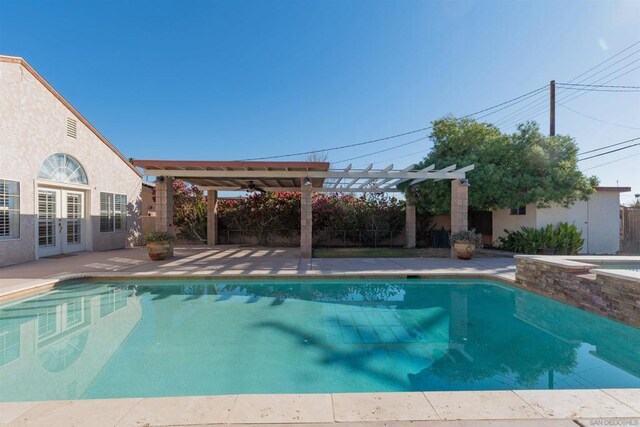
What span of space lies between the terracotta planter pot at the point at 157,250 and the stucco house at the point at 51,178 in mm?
3929

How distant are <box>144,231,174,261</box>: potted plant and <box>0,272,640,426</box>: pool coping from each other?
8.84m

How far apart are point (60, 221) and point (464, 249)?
15883 mm

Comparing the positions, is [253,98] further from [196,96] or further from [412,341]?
[412,341]

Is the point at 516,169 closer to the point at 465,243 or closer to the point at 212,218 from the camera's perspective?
the point at 465,243

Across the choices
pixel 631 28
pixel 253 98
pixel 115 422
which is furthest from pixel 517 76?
pixel 115 422

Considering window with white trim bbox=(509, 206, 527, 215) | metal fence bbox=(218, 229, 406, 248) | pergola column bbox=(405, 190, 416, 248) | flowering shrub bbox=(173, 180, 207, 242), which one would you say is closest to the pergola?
pergola column bbox=(405, 190, 416, 248)

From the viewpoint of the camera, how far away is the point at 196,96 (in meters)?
16.0

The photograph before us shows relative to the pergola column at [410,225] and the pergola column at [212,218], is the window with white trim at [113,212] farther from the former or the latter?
the pergola column at [410,225]

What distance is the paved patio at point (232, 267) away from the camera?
330 inches

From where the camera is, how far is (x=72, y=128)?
39.2ft

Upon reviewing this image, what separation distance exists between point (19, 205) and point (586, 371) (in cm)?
1482

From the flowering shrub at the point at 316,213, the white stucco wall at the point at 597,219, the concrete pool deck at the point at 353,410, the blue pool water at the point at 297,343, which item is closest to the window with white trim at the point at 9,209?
the blue pool water at the point at 297,343

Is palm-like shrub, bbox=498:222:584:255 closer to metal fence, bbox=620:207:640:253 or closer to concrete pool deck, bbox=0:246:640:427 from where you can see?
metal fence, bbox=620:207:640:253

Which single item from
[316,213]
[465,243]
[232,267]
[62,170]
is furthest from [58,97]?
[465,243]
